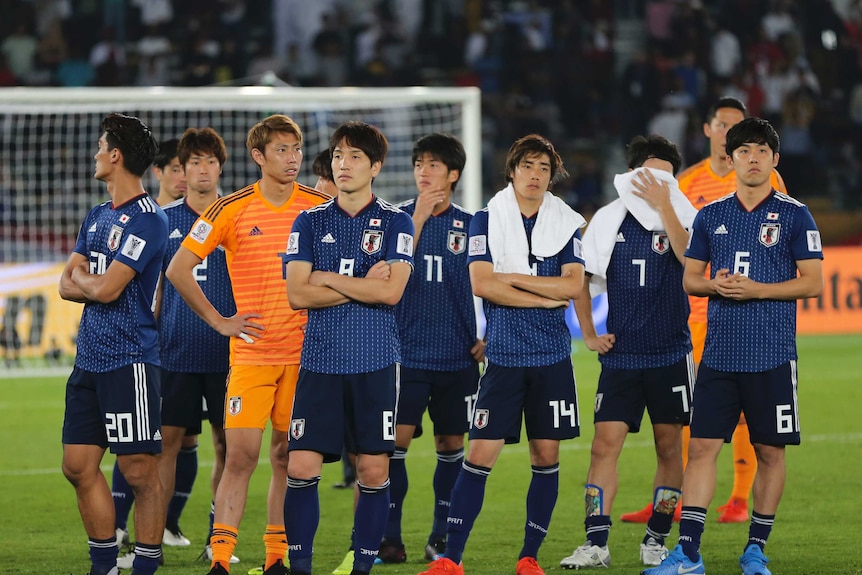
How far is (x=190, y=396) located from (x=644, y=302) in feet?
A: 7.89

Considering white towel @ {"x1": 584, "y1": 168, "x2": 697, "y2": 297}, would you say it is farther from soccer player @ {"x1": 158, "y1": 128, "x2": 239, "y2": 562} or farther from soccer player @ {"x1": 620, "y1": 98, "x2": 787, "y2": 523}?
A: soccer player @ {"x1": 158, "y1": 128, "x2": 239, "y2": 562}

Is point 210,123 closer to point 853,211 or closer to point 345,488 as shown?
point 345,488

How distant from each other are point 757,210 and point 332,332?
2.05 meters

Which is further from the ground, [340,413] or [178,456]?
[340,413]

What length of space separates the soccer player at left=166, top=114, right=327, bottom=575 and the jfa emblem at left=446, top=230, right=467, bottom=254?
0.96m

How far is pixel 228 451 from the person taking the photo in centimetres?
593

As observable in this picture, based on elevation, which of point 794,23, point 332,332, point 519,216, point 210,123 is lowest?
point 332,332

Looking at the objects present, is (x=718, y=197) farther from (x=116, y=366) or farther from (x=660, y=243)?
(x=116, y=366)

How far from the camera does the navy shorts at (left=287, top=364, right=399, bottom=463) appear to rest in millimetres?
5531

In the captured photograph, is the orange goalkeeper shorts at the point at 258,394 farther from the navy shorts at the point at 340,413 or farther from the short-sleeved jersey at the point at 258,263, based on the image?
the navy shorts at the point at 340,413

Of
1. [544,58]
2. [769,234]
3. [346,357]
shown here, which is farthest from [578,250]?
[544,58]

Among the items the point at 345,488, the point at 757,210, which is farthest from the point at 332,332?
the point at 345,488

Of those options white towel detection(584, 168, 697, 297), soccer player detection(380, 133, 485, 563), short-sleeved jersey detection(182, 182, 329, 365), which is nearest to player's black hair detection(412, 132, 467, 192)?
soccer player detection(380, 133, 485, 563)

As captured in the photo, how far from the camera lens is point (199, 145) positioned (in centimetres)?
670
